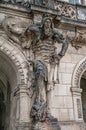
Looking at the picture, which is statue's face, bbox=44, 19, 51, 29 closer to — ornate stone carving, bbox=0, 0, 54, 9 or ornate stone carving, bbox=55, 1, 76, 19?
ornate stone carving, bbox=0, 0, 54, 9

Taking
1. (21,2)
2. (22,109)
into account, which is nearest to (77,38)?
(21,2)

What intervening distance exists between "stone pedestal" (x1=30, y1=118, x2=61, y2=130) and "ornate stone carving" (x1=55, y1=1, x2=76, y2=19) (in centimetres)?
329

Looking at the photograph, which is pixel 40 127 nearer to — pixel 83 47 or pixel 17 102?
pixel 17 102

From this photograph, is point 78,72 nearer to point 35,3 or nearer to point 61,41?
point 61,41

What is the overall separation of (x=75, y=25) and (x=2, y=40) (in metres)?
2.32

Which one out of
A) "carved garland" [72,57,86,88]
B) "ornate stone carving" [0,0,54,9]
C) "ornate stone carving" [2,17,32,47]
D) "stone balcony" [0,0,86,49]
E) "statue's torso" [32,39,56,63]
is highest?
"ornate stone carving" [0,0,54,9]

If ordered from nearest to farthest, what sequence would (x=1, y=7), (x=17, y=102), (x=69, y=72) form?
(x=17, y=102), (x=1, y=7), (x=69, y=72)

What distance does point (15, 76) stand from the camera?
6578mm

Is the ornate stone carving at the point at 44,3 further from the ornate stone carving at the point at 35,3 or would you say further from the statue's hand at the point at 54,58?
the statue's hand at the point at 54,58

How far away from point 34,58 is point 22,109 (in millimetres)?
1401

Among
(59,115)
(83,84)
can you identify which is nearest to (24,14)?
(59,115)

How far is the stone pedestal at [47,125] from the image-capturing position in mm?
5720

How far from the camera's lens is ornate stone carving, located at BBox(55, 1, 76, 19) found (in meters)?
7.54

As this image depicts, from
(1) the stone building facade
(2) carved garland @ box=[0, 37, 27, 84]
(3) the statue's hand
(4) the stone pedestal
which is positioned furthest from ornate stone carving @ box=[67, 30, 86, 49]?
(4) the stone pedestal
